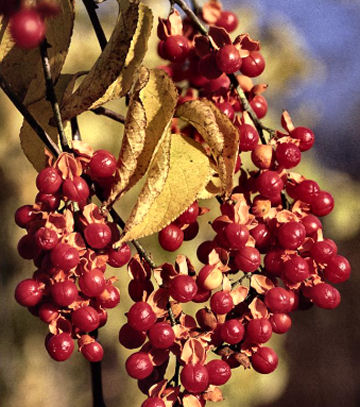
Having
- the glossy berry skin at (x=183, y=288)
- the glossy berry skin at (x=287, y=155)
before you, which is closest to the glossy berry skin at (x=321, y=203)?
the glossy berry skin at (x=287, y=155)

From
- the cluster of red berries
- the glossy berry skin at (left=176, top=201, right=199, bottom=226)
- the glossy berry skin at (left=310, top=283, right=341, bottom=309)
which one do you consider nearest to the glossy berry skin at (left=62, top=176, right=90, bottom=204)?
the cluster of red berries

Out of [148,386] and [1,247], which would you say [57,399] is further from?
[148,386]

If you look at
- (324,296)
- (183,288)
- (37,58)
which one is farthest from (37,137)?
(324,296)

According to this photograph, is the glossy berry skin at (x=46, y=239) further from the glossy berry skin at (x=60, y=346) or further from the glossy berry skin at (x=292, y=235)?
the glossy berry skin at (x=292, y=235)

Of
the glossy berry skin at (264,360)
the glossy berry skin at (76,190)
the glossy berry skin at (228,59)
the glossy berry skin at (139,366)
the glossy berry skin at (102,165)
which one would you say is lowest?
the glossy berry skin at (139,366)

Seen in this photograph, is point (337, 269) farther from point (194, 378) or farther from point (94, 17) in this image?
point (94, 17)
